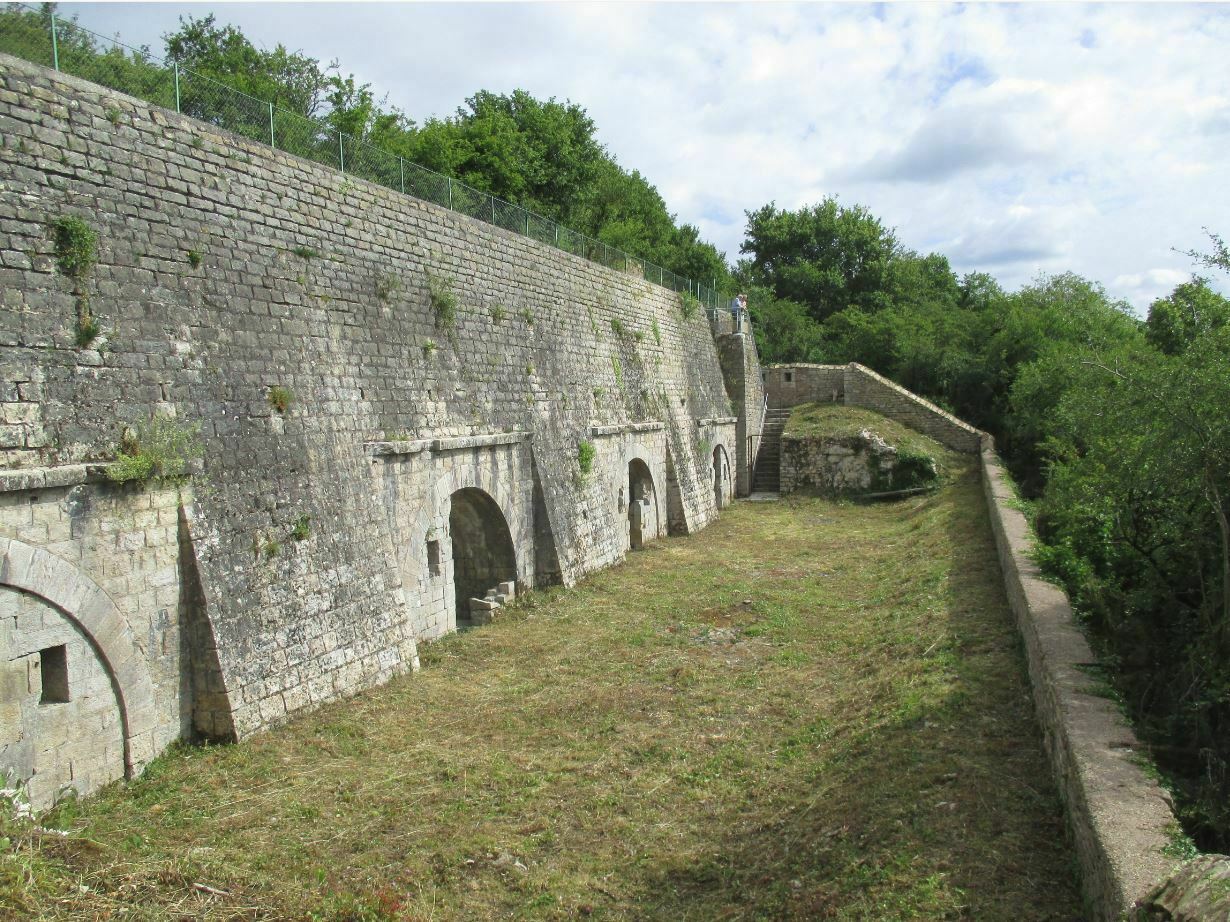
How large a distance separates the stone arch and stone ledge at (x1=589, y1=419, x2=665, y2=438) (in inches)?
364

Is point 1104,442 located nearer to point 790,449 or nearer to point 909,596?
point 909,596

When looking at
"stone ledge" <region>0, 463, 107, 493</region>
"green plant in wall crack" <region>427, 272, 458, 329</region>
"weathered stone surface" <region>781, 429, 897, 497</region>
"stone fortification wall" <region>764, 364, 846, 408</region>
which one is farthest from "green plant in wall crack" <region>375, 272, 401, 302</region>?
"stone fortification wall" <region>764, 364, 846, 408</region>

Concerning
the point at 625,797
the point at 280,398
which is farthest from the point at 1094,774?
the point at 280,398

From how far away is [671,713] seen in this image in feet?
27.3

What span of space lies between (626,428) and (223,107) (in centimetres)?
940

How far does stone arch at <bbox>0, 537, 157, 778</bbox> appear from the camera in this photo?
583cm

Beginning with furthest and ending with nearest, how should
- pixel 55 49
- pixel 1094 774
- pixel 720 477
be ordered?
pixel 720 477, pixel 55 49, pixel 1094 774

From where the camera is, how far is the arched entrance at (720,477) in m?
22.7

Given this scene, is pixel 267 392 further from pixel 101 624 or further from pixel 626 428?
pixel 626 428

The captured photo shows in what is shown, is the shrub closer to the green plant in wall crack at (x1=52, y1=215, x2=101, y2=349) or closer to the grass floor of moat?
the green plant in wall crack at (x1=52, y1=215, x2=101, y2=349)

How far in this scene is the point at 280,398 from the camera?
831 centimetres

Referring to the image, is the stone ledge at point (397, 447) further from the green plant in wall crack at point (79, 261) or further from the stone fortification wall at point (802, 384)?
the stone fortification wall at point (802, 384)

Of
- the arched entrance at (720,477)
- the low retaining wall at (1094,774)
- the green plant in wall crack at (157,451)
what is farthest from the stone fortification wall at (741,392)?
the green plant in wall crack at (157,451)

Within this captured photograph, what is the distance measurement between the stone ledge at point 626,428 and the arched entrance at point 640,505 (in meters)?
0.65
